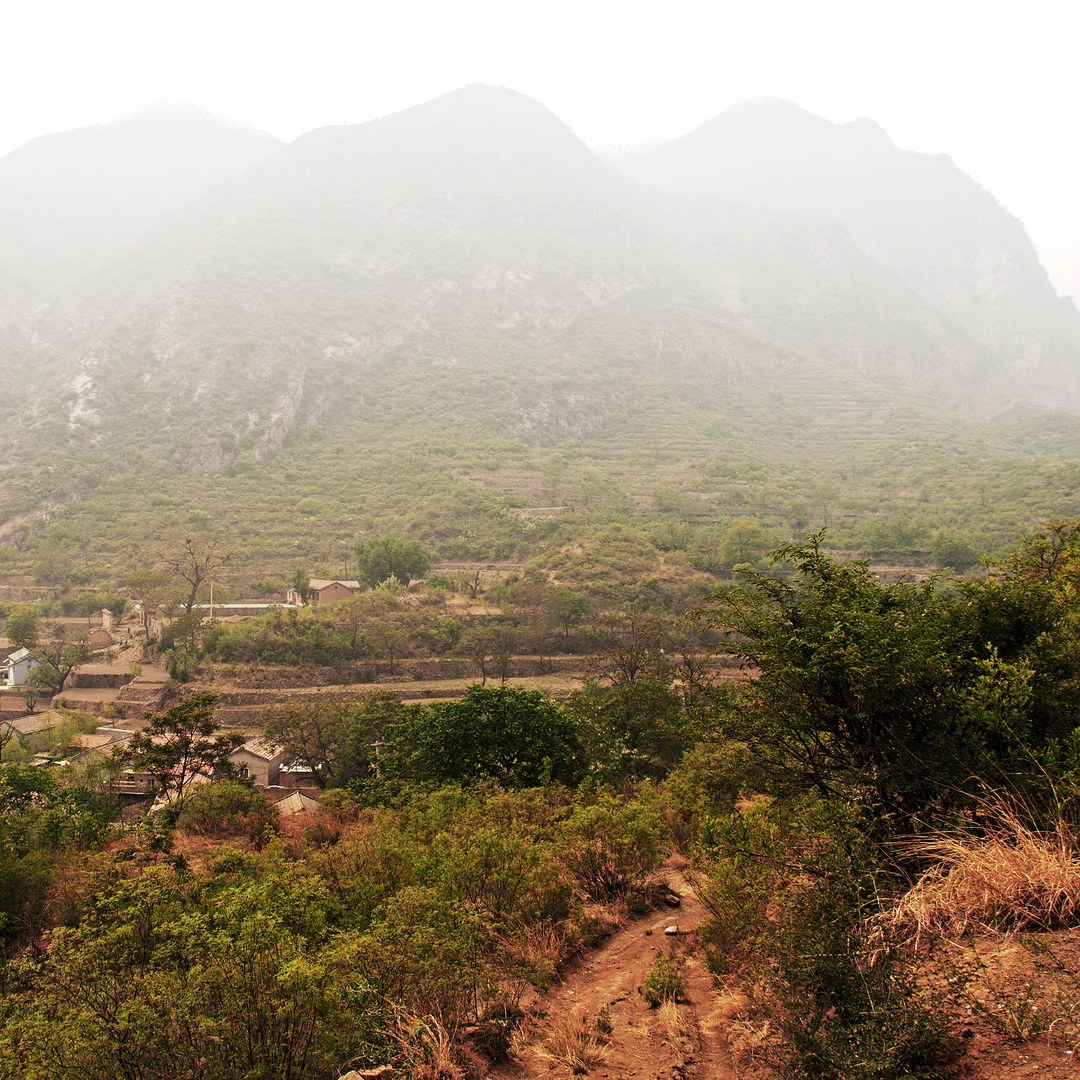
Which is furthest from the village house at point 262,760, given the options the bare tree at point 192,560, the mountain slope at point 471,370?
the mountain slope at point 471,370

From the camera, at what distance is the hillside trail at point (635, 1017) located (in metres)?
4.75

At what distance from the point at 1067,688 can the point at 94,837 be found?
1584 centimetres

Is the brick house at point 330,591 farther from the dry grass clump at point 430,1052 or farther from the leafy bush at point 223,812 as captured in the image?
the dry grass clump at point 430,1052

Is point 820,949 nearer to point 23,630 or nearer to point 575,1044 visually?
point 575,1044

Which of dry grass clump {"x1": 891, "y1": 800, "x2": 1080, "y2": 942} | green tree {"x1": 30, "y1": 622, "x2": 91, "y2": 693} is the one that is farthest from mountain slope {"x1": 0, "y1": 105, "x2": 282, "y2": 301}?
dry grass clump {"x1": 891, "y1": 800, "x2": 1080, "y2": 942}

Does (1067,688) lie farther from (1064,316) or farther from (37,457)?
(1064,316)

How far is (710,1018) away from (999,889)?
2386 mm

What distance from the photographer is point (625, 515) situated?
2311 inches

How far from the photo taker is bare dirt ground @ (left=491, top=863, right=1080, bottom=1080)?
133 inches

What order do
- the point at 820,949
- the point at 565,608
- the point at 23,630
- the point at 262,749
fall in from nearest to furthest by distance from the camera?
the point at 820,949 → the point at 262,749 → the point at 23,630 → the point at 565,608

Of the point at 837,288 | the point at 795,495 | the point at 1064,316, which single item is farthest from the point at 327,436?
the point at 1064,316

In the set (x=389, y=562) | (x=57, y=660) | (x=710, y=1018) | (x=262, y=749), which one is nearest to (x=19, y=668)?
(x=57, y=660)

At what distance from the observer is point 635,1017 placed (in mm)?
5543

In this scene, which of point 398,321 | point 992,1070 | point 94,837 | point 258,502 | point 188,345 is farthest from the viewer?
point 398,321
